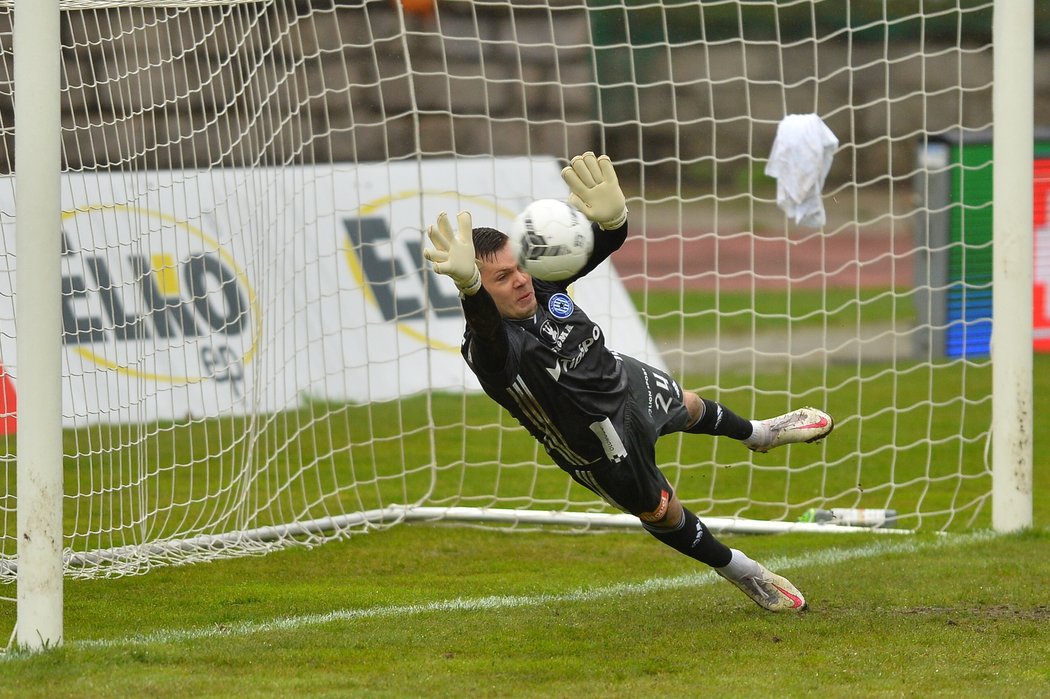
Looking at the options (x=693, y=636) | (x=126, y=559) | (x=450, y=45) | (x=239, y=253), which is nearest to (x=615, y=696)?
(x=693, y=636)

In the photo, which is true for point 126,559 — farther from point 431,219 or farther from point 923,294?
point 923,294

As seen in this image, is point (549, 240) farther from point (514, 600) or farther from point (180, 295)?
point (180, 295)

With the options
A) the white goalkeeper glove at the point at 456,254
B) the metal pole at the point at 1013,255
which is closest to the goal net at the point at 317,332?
the metal pole at the point at 1013,255

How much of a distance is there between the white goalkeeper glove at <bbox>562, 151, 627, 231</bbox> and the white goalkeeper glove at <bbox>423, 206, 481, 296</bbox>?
799mm

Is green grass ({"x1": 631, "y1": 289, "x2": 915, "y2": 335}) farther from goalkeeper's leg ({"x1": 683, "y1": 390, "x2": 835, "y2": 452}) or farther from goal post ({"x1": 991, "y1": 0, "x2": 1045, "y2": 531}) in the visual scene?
goalkeeper's leg ({"x1": 683, "y1": 390, "x2": 835, "y2": 452})

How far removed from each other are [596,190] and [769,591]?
5.78ft

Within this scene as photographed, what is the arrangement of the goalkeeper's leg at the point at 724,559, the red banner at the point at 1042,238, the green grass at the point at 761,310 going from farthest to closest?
the green grass at the point at 761,310, the red banner at the point at 1042,238, the goalkeeper's leg at the point at 724,559

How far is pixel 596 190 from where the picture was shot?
17.6ft

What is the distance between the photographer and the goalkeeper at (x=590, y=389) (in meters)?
5.19

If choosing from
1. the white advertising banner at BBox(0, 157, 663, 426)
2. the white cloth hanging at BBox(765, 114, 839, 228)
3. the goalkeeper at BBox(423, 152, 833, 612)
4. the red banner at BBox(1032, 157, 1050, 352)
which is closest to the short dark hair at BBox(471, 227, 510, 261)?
the goalkeeper at BBox(423, 152, 833, 612)

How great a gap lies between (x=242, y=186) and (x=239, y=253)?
1.57ft

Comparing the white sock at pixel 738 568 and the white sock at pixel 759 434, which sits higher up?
the white sock at pixel 759 434

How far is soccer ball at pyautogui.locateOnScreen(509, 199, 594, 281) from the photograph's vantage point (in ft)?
16.7

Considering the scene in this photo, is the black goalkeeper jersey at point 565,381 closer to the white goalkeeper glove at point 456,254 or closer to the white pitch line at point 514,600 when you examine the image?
the white goalkeeper glove at point 456,254
